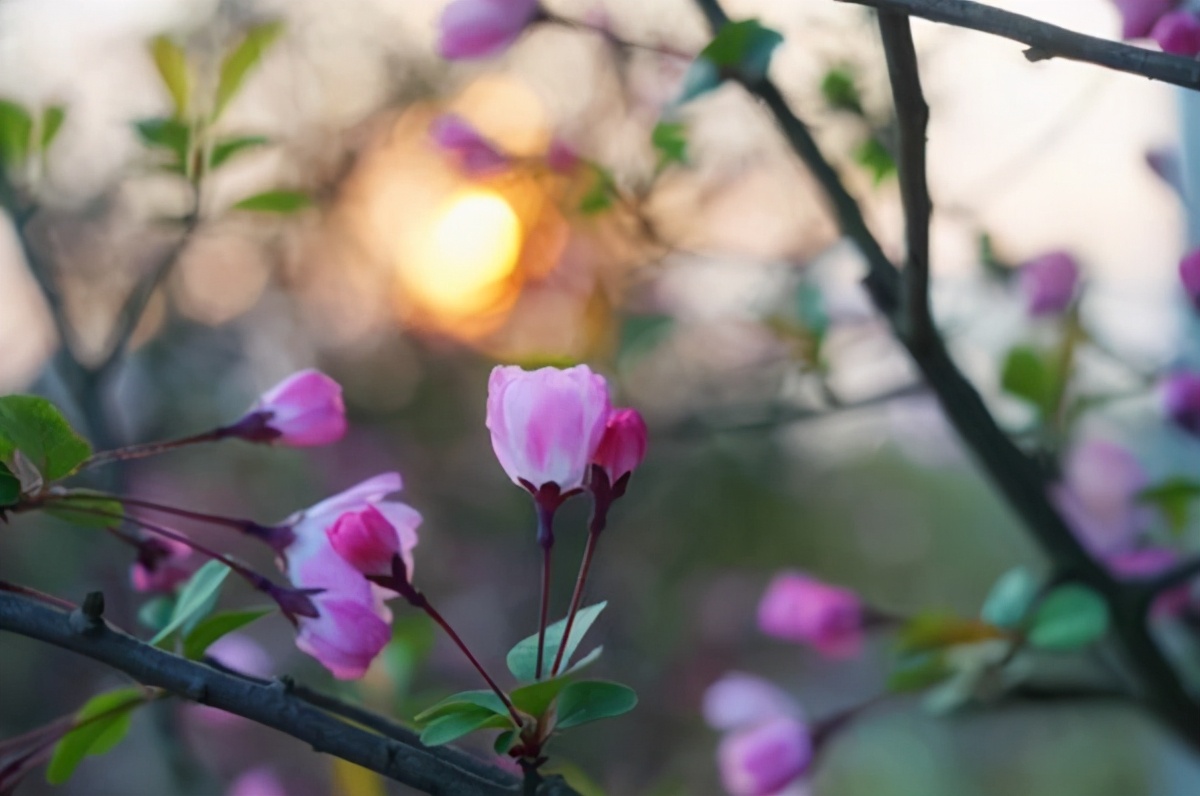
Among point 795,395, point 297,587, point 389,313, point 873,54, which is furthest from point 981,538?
point 297,587

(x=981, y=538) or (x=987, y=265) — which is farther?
(x=981, y=538)

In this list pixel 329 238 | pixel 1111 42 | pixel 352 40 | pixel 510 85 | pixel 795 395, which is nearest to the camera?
pixel 1111 42

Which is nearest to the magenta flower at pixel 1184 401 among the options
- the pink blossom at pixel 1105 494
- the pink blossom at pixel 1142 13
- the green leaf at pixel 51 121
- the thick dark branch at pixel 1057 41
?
the pink blossom at pixel 1105 494

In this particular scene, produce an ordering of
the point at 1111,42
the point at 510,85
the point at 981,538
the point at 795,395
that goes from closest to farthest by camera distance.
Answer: the point at 1111,42
the point at 795,395
the point at 510,85
the point at 981,538

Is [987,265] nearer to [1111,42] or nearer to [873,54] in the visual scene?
[873,54]

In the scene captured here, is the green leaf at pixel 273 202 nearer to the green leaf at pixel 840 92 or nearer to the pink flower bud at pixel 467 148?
the pink flower bud at pixel 467 148

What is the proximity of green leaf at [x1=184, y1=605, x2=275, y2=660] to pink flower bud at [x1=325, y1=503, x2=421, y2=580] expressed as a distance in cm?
4

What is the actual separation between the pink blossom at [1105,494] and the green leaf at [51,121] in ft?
2.13

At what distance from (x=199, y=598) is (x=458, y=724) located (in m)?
0.10

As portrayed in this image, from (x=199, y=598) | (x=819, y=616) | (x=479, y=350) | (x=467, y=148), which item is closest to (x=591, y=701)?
(x=199, y=598)

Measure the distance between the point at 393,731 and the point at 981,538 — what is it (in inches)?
76.1

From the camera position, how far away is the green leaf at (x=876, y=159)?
0.61m

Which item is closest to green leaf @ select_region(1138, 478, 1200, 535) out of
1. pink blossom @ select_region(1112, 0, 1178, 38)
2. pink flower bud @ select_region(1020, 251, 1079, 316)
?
pink flower bud @ select_region(1020, 251, 1079, 316)

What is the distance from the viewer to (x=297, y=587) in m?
0.31
